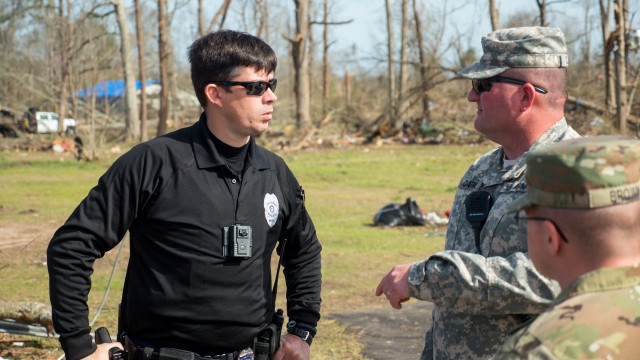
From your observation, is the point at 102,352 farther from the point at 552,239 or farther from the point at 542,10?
the point at 542,10

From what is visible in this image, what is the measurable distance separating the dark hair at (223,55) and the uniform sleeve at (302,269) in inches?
20.1

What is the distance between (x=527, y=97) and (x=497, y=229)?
527 mm

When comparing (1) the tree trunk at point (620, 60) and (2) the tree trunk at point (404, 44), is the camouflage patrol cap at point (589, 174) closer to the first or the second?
(1) the tree trunk at point (620, 60)

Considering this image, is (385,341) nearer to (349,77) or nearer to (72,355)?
(72,355)

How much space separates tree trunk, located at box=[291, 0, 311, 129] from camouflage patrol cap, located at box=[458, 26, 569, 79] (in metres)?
28.6

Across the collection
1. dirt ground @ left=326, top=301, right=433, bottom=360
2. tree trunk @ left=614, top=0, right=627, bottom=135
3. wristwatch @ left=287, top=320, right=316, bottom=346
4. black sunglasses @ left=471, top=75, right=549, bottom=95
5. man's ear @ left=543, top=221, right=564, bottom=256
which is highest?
tree trunk @ left=614, top=0, right=627, bottom=135

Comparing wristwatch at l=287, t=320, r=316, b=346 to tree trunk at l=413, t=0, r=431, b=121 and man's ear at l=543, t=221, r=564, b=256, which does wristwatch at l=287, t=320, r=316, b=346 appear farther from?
tree trunk at l=413, t=0, r=431, b=121

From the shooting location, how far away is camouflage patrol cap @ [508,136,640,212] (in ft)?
5.74

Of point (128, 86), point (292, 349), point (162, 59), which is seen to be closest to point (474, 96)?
point (292, 349)

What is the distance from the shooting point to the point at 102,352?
3.19 meters

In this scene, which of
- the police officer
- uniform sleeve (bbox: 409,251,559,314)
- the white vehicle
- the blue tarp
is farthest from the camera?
the blue tarp

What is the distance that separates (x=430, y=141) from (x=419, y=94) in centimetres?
187

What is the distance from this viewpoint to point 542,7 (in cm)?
2686

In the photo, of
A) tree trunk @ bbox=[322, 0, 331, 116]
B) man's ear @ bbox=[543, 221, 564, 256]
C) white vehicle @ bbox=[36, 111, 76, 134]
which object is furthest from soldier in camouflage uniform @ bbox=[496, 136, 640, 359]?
tree trunk @ bbox=[322, 0, 331, 116]
